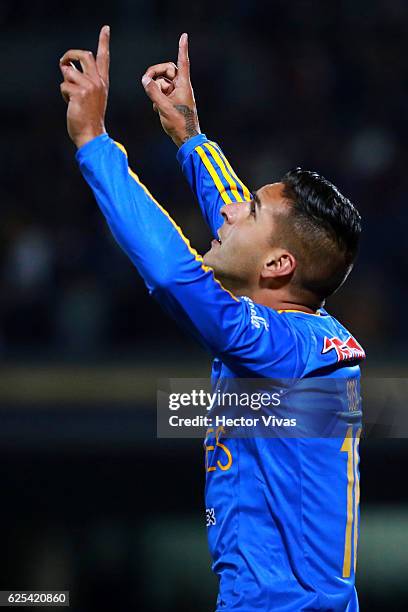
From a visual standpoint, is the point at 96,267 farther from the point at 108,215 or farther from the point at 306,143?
the point at 108,215

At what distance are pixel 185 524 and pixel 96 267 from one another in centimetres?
221

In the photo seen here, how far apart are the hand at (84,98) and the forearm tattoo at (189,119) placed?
0.74m

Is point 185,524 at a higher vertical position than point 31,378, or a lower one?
lower

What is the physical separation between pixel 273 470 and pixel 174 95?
1.11 metres

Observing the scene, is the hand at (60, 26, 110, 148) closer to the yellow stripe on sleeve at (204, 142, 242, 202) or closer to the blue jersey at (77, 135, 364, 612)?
→ the blue jersey at (77, 135, 364, 612)

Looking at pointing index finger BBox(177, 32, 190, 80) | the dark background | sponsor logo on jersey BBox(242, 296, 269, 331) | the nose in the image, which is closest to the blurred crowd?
the dark background

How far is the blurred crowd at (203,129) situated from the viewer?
6098mm

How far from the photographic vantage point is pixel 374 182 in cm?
661

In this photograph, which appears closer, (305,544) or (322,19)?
(305,544)

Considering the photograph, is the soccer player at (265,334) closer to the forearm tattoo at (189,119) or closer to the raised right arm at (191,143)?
the raised right arm at (191,143)

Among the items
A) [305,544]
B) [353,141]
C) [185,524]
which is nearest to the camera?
[305,544]

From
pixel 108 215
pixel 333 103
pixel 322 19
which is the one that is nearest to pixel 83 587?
pixel 108 215

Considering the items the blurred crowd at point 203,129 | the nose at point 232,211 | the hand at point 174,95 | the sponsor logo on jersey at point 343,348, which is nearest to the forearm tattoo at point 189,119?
the hand at point 174,95

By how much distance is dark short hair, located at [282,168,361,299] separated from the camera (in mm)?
2088
